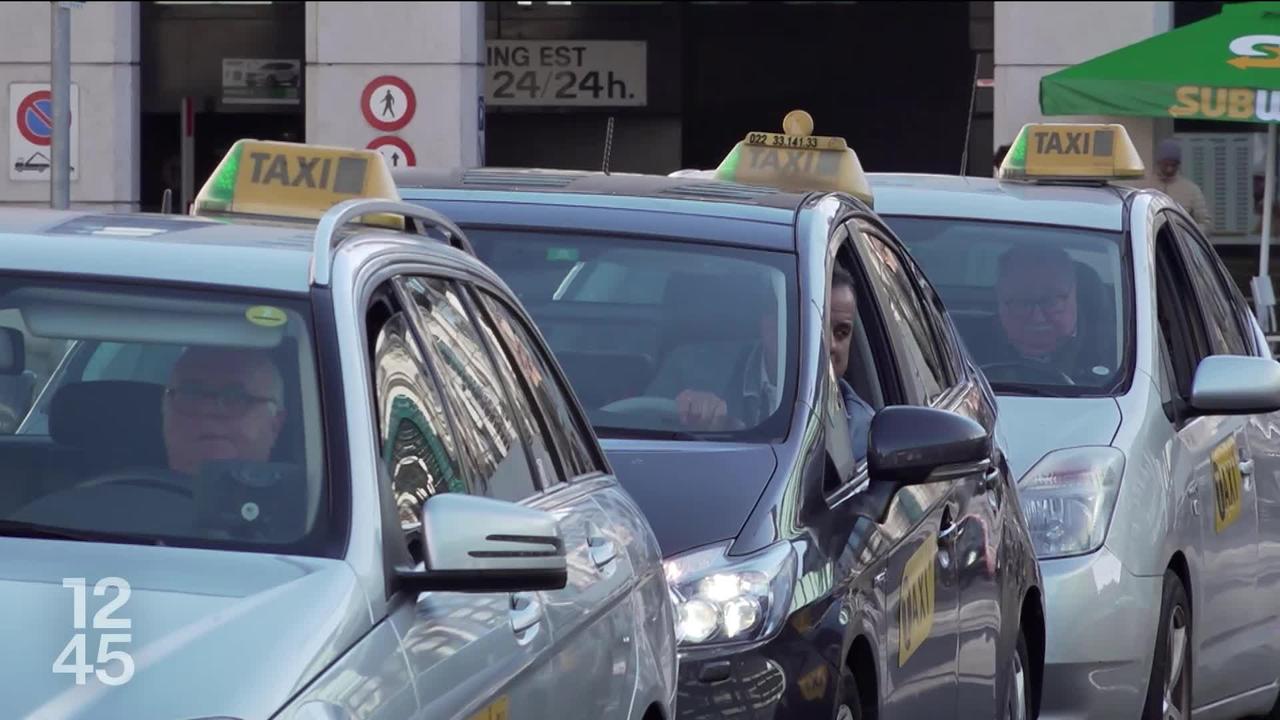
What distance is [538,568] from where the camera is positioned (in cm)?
337

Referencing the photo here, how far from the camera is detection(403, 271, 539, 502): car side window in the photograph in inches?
156

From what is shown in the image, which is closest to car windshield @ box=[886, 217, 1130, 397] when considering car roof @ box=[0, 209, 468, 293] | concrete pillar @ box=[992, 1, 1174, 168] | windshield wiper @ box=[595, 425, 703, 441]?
windshield wiper @ box=[595, 425, 703, 441]

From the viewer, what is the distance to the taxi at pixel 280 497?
2945 millimetres

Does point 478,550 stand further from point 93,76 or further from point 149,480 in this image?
point 93,76

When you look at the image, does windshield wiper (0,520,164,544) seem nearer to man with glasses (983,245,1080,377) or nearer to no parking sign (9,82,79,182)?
man with glasses (983,245,1080,377)

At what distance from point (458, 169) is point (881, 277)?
1275 mm

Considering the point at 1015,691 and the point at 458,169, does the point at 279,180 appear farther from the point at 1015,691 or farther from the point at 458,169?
the point at 1015,691

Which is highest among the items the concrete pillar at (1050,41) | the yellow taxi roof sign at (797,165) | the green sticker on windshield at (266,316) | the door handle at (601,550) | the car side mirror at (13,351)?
the concrete pillar at (1050,41)

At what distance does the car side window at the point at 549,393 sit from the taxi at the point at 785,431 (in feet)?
1.37

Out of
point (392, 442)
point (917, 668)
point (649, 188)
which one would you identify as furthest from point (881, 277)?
point (392, 442)

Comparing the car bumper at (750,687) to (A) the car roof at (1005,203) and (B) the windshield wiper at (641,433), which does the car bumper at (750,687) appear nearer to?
(B) the windshield wiper at (641,433)

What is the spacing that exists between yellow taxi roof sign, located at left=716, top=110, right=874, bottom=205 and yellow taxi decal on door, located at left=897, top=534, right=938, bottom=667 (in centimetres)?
167

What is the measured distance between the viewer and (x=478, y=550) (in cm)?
327

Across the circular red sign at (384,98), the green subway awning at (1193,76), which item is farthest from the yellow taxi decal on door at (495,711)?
the circular red sign at (384,98)
